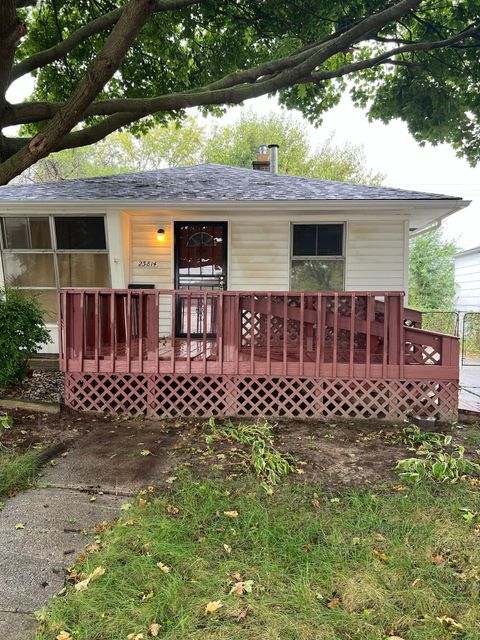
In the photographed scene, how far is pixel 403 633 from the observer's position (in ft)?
5.55

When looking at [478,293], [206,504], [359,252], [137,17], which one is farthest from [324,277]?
[478,293]

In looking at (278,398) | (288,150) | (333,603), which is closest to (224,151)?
(288,150)

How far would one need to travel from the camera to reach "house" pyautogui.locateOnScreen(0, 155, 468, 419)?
4.68 meters

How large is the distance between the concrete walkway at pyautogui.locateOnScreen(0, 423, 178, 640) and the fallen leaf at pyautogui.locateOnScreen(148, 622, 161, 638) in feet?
1.73

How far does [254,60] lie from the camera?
808 cm

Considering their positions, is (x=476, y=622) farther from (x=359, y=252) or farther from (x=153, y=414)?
(x=359, y=252)

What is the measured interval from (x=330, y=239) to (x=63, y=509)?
6068mm

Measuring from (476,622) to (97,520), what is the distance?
217cm

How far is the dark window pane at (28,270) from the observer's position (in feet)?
24.6

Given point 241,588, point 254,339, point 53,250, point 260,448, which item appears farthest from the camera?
point 53,250

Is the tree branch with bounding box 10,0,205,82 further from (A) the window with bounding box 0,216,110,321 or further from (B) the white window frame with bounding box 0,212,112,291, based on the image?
(A) the window with bounding box 0,216,110,321

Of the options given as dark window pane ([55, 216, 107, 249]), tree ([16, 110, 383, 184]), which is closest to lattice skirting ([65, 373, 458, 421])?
dark window pane ([55, 216, 107, 249])

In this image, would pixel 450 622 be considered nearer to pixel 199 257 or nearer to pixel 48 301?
pixel 199 257

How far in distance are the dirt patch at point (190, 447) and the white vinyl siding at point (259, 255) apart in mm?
3351
